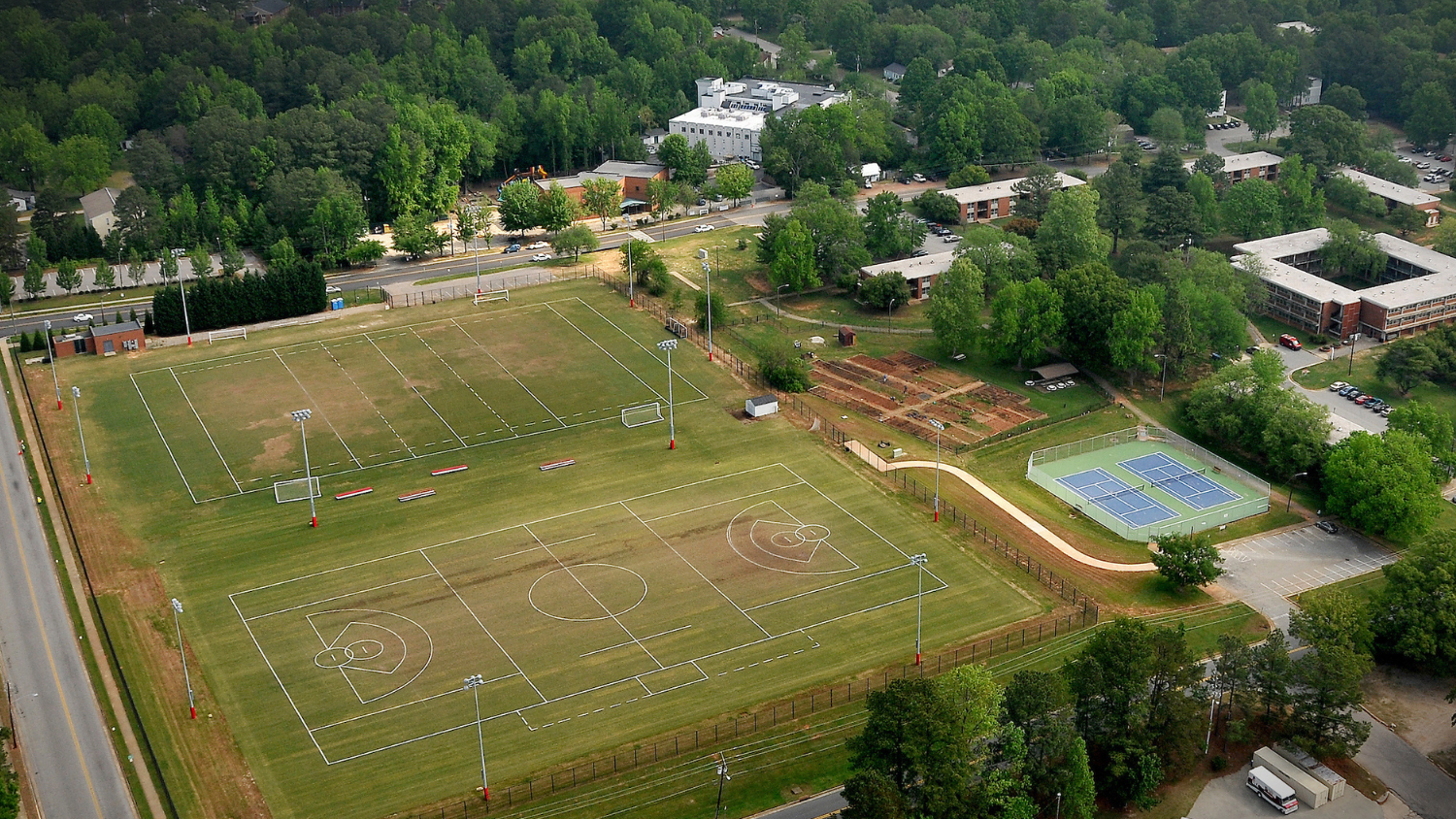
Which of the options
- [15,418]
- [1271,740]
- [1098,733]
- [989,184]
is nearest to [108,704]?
[15,418]

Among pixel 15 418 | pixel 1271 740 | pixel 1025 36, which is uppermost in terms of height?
pixel 1025 36

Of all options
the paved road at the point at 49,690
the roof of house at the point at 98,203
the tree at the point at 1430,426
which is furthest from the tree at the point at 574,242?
the tree at the point at 1430,426

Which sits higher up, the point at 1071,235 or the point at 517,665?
the point at 1071,235

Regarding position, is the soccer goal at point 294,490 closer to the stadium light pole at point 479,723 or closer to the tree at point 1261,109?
the stadium light pole at point 479,723

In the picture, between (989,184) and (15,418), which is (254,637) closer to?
(15,418)

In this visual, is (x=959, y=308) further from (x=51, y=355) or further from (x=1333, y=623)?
(x=51, y=355)

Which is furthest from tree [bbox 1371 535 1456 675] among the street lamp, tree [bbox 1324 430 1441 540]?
the street lamp

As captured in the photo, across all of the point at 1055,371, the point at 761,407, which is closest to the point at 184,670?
the point at 761,407
